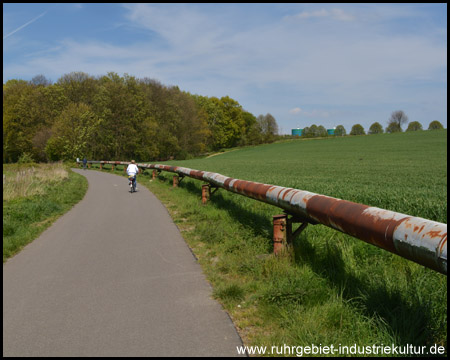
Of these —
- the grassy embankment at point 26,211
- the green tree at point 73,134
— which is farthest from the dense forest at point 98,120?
the grassy embankment at point 26,211

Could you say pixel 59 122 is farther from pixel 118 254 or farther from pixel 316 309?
pixel 316 309

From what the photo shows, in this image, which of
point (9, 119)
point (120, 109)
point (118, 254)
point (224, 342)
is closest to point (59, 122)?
point (120, 109)

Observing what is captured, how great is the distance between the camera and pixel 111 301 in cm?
401

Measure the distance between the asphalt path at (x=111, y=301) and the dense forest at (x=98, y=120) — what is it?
162 feet

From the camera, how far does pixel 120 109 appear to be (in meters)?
55.5

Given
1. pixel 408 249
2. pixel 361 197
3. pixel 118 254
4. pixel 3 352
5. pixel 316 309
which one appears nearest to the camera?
pixel 408 249

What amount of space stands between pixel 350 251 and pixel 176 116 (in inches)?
2369

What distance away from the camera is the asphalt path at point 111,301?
9.98 ft

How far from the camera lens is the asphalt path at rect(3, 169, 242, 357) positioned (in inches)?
120

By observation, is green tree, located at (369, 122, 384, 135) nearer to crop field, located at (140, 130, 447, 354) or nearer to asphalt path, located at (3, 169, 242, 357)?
crop field, located at (140, 130, 447, 354)

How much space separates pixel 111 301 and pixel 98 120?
5379cm

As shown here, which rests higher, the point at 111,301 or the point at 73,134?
the point at 73,134

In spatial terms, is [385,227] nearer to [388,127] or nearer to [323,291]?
[323,291]

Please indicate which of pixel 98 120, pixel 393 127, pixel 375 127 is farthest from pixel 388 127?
pixel 98 120
